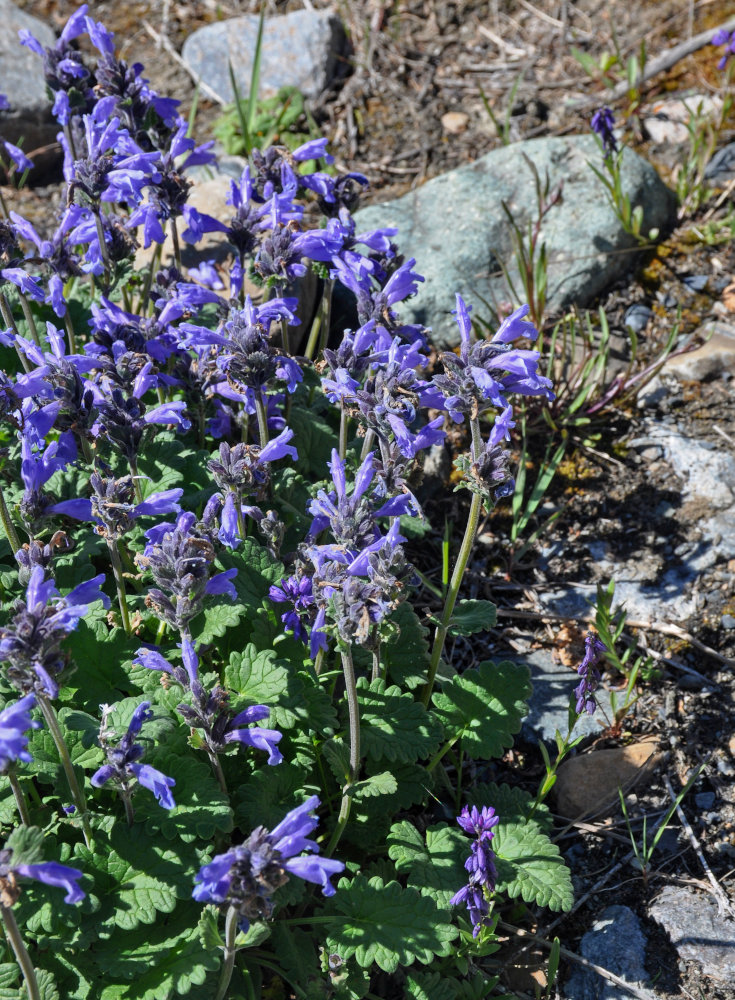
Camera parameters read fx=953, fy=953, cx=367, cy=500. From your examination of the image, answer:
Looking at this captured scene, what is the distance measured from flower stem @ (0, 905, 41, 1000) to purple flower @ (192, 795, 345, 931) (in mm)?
525

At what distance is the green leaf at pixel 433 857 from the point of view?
3740 mm

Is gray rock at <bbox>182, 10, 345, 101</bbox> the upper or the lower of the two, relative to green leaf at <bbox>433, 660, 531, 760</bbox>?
upper

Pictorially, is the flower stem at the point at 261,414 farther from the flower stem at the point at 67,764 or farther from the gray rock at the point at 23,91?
the gray rock at the point at 23,91

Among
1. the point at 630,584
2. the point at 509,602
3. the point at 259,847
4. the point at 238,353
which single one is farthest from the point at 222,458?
the point at 630,584

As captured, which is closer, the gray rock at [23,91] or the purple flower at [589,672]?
the purple flower at [589,672]

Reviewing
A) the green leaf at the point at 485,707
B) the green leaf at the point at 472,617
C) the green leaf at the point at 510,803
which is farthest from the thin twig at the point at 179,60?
the green leaf at the point at 510,803

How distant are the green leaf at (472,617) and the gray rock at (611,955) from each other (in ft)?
4.61

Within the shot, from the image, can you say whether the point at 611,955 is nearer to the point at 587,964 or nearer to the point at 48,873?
the point at 587,964

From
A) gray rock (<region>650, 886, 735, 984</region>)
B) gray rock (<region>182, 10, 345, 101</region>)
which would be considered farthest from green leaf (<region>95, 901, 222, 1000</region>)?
gray rock (<region>182, 10, 345, 101</region>)

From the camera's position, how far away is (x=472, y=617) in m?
4.18

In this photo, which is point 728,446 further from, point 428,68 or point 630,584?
point 428,68

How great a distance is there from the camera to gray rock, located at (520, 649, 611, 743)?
485 centimetres

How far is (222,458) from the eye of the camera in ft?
13.0

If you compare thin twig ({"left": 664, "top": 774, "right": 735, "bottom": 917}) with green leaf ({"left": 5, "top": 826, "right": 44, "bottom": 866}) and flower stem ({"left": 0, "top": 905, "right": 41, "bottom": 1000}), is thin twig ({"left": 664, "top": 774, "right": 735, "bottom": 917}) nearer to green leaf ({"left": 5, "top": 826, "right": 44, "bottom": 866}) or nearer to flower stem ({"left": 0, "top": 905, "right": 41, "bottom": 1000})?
flower stem ({"left": 0, "top": 905, "right": 41, "bottom": 1000})
